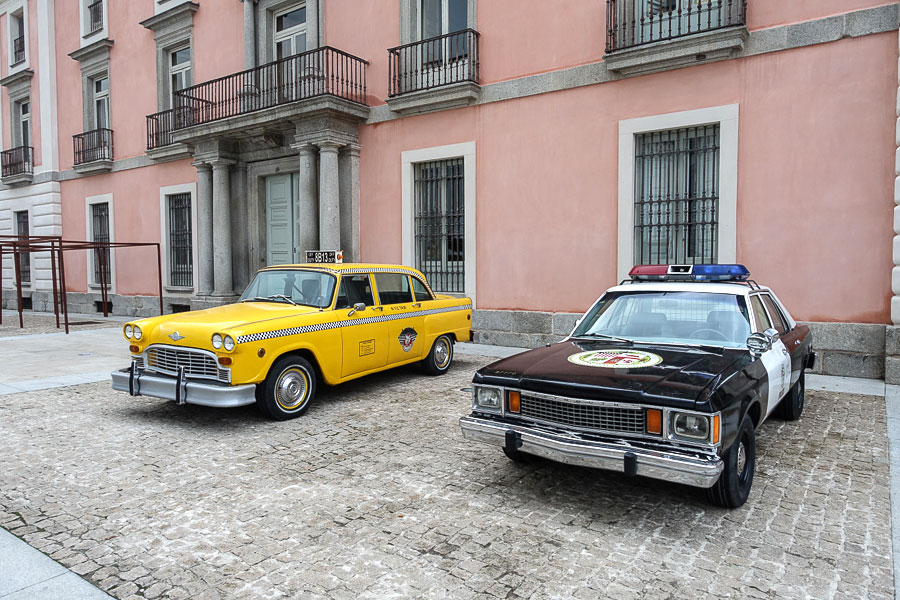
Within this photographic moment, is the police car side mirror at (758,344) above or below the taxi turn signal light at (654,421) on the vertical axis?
above

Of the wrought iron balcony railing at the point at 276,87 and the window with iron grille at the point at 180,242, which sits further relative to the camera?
the window with iron grille at the point at 180,242

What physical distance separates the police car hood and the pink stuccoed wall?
17.4 ft

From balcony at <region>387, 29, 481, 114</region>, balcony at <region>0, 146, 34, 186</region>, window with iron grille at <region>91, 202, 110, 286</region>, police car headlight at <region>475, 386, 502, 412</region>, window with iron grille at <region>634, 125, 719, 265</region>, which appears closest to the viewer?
police car headlight at <region>475, 386, 502, 412</region>

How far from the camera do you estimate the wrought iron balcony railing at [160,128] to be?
55.2 ft

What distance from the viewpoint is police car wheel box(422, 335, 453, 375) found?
8.62 m

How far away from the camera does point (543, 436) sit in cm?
391

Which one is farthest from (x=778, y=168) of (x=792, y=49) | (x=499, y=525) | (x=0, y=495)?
(x=0, y=495)

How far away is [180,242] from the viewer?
17281mm

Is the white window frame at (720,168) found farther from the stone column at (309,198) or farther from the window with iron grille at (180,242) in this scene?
the window with iron grille at (180,242)

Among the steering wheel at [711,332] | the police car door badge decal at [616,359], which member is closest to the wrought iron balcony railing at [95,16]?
the police car door badge decal at [616,359]

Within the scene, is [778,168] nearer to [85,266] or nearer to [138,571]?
[138,571]

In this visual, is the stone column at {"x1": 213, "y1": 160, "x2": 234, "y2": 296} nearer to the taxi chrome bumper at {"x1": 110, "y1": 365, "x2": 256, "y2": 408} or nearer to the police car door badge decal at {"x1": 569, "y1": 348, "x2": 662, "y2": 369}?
the taxi chrome bumper at {"x1": 110, "y1": 365, "x2": 256, "y2": 408}

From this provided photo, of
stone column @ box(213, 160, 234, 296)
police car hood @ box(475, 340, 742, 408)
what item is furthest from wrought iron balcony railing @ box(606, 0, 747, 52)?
stone column @ box(213, 160, 234, 296)

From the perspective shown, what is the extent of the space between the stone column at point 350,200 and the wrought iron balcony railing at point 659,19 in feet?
19.3
